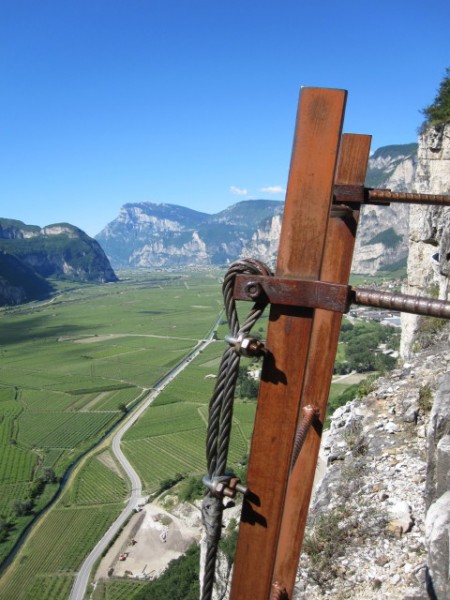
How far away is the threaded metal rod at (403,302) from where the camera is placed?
1.86 meters

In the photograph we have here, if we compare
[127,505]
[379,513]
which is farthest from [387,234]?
[379,513]

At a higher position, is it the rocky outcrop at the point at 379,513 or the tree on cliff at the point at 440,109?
the tree on cliff at the point at 440,109

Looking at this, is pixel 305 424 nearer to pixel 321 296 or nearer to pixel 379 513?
pixel 321 296

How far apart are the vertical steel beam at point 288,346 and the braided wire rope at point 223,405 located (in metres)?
0.11

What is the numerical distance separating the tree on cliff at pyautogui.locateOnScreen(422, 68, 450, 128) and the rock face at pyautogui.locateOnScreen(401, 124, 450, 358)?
275 mm

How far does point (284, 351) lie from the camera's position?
6.68 ft

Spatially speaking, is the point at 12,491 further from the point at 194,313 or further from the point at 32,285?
the point at 32,285

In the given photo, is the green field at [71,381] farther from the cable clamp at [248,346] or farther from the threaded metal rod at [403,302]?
the threaded metal rod at [403,302]

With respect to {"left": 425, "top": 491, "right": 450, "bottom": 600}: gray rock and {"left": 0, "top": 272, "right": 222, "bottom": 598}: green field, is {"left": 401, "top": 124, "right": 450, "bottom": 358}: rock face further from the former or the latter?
{"left": 0, "top": 272, "right": 222, "bottom": 598}: green field

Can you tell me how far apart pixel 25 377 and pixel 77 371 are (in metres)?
7.45

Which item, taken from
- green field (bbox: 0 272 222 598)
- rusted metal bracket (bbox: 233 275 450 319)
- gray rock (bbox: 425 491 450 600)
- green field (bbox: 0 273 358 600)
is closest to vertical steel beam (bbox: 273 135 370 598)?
rusted metal bracket (bbox: 233 275 450 319)

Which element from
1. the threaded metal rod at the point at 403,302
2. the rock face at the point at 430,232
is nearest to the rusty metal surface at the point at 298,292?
the threaded metal rod at the point at 403,302

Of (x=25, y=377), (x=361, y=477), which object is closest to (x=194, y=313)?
(x=25, y=377)

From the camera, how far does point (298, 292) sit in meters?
1.99
